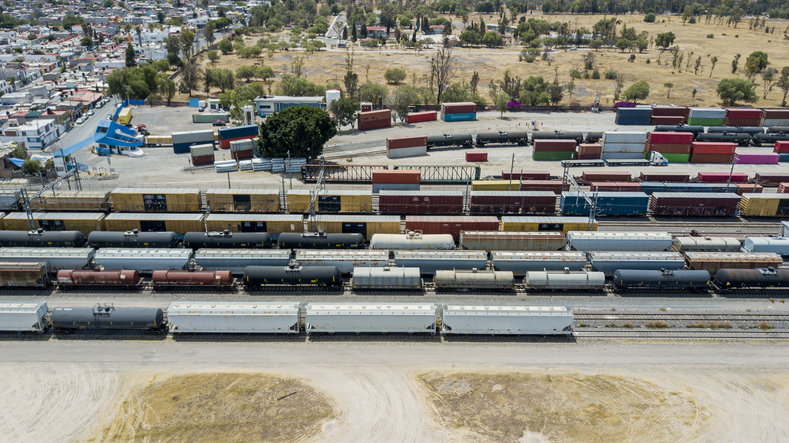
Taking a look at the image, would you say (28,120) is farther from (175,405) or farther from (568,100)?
(568,100)

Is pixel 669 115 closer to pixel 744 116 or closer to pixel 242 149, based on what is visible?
pixel 744 116

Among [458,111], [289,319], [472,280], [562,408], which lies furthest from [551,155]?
[289,319]

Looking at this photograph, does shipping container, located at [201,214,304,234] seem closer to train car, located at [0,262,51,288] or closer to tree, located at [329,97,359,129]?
train car, located at [0,262,51,288]

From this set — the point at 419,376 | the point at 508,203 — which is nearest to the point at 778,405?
the point at 419,376

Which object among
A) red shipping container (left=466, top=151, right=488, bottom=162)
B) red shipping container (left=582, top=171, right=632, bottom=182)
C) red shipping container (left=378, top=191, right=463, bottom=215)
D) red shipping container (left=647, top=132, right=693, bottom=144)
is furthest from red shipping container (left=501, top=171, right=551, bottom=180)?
red shipping container (left=647, top=132, right=693, bottom=144)

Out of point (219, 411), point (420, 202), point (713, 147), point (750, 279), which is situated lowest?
point (219, 411)
